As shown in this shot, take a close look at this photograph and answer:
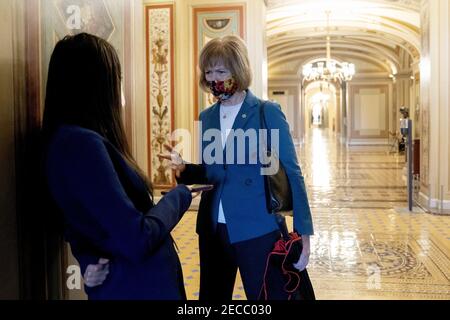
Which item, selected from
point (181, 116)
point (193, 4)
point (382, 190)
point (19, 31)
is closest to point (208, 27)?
point (193, 4)

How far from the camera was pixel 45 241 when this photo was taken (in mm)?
1468

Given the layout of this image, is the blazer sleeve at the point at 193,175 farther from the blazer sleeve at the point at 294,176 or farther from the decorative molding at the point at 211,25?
the decorative molding at the point at 211,25

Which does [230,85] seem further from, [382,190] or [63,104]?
[382,190]

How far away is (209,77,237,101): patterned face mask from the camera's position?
178 centimetres

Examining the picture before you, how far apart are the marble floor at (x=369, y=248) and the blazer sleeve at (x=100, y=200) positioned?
234cm

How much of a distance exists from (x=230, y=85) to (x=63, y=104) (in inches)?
28.8

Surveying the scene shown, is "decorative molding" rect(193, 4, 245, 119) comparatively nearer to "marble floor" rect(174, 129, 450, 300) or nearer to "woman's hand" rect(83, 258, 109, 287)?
"marble floor" rect(174, 129, 450, 300)

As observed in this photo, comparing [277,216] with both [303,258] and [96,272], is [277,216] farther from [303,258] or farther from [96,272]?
[96,272]

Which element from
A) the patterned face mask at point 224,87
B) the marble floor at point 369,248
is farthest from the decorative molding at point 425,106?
the patterned face mask at point 224,87

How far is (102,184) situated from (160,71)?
19.4ft

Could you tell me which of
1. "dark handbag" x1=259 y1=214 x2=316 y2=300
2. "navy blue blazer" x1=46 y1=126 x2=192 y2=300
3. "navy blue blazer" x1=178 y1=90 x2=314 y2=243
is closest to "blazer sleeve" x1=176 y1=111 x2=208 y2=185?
"navy blue blazer" x1=178 y1=90 x2=314 y2=243

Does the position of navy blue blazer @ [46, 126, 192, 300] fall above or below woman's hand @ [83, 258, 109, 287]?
above

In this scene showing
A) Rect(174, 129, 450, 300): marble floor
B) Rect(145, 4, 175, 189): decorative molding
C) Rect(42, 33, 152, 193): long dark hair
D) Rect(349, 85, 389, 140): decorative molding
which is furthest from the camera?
Rect(349, 85, 389, 140): decorative molding

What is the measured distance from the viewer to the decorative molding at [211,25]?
22.0 ft
